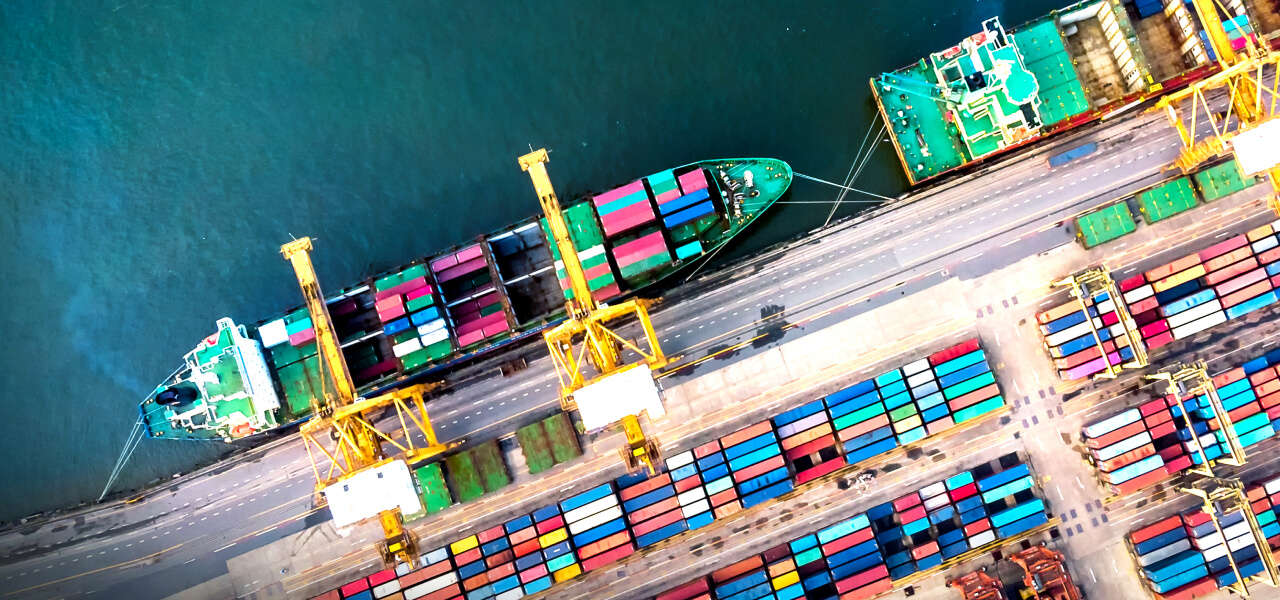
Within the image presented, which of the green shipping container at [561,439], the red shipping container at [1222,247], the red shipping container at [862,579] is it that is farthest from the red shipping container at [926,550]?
the red shipping container at [1222,247]

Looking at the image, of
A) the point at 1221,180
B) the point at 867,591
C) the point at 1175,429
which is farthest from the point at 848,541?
the point at 1221,180

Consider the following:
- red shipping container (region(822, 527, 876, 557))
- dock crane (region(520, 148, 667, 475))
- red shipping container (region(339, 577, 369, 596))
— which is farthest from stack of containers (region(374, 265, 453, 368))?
red shipping container (region(822, 527, 876, 557))

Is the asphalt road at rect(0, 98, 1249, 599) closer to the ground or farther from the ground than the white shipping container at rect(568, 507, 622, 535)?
farther from the ground

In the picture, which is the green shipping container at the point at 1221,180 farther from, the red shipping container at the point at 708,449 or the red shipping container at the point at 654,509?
the red shipping container at the point at 654,509

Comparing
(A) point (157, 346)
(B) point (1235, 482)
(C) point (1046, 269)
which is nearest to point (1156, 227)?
(C) point (1046, 269)

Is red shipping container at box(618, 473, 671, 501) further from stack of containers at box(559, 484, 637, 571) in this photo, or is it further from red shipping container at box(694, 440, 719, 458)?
red shipping container at box(694, 440, 719, 458)

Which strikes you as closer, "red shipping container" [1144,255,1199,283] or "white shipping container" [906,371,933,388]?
"red shipping container" [1144,255,1199,283]

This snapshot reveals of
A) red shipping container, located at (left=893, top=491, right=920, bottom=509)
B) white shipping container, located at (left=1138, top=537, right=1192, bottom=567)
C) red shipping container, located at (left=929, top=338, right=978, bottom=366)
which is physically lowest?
white shipping container, located at (left=1138, top=537, right=1192, bottom=567)
